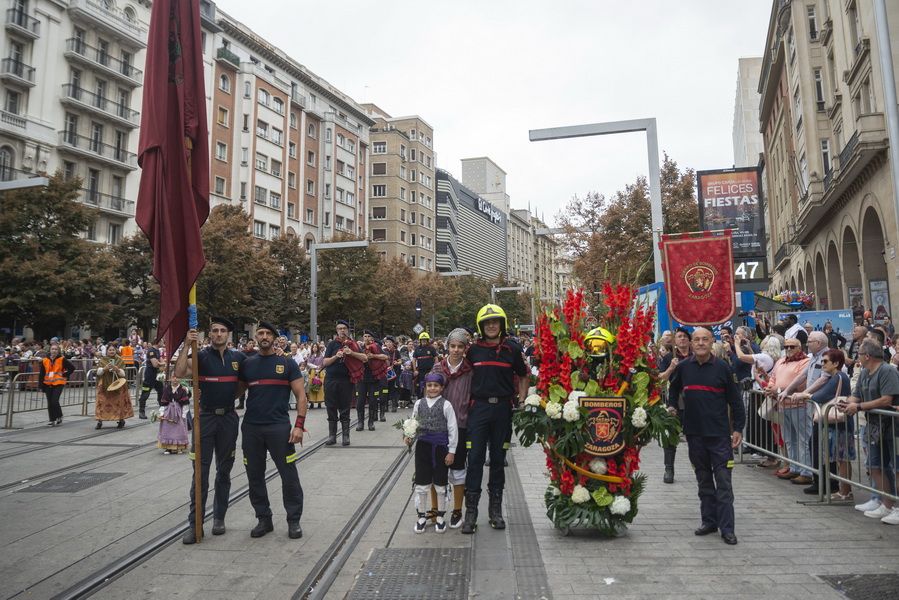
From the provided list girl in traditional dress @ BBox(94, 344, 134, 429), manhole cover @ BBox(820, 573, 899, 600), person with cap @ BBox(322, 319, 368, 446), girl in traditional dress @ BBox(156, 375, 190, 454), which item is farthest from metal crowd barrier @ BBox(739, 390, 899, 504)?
girl in traditional dress @ BBox(94, 344, 134, 429)

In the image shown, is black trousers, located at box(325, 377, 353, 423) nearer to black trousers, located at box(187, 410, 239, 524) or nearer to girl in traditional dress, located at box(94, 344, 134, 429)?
girl in traditional dress, located at box(94, 344, 134, 429)

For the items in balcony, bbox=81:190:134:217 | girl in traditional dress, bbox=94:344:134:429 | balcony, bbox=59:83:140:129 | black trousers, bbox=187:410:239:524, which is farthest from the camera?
balcony, bbox=81:190:134:217

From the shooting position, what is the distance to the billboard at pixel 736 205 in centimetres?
1762

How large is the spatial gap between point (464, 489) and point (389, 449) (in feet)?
14.6

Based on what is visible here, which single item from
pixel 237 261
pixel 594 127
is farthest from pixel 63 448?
pixel 237 261

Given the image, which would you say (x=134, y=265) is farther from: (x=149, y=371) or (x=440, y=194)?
(x=440, y=194)

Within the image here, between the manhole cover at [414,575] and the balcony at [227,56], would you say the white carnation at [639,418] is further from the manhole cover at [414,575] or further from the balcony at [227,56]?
the balcony at [227,56]

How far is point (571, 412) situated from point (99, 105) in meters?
40.4

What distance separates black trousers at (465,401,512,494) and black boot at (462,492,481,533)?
57 millimetres

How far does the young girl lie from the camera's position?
5.92 meters

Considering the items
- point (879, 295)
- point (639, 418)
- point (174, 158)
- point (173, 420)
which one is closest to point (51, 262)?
point (173, 420)

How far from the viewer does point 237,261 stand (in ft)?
109

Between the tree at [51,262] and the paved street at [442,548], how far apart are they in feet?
67.4

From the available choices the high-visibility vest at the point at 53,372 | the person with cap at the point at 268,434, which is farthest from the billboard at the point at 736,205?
the high-visibility vest at the point at 53,372
